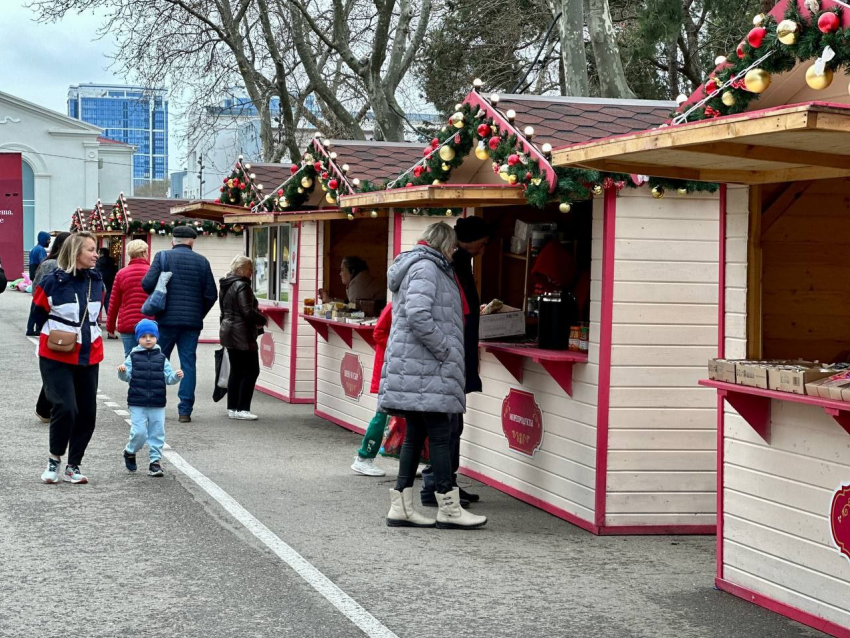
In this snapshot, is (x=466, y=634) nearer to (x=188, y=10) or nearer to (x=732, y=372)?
(x=732, y=372)

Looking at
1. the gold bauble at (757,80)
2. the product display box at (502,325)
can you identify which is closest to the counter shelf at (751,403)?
the gold bauble at (757,80)

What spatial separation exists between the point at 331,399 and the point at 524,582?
261 inches

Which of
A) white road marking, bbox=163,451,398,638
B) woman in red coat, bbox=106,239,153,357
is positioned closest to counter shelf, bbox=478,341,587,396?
white road marking, bbox=163,451,398,638

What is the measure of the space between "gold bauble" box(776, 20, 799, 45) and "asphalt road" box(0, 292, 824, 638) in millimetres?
2503

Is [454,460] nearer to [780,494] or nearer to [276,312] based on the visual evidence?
[780,494]

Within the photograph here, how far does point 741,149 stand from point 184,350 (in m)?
7.63

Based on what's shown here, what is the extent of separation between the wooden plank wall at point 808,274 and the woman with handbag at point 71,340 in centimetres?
437

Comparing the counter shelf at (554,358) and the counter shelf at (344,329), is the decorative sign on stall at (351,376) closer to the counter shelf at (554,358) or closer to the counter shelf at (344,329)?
the counter shelf at (344,329)

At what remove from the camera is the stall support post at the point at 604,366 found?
291 inches

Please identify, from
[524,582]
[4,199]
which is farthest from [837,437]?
[4,199]

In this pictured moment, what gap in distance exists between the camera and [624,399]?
747cm

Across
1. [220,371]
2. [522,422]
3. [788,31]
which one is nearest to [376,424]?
[522,422]

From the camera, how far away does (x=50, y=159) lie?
7338 centimetres

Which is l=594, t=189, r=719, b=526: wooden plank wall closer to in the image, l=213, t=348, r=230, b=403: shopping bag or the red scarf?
the red scarf
